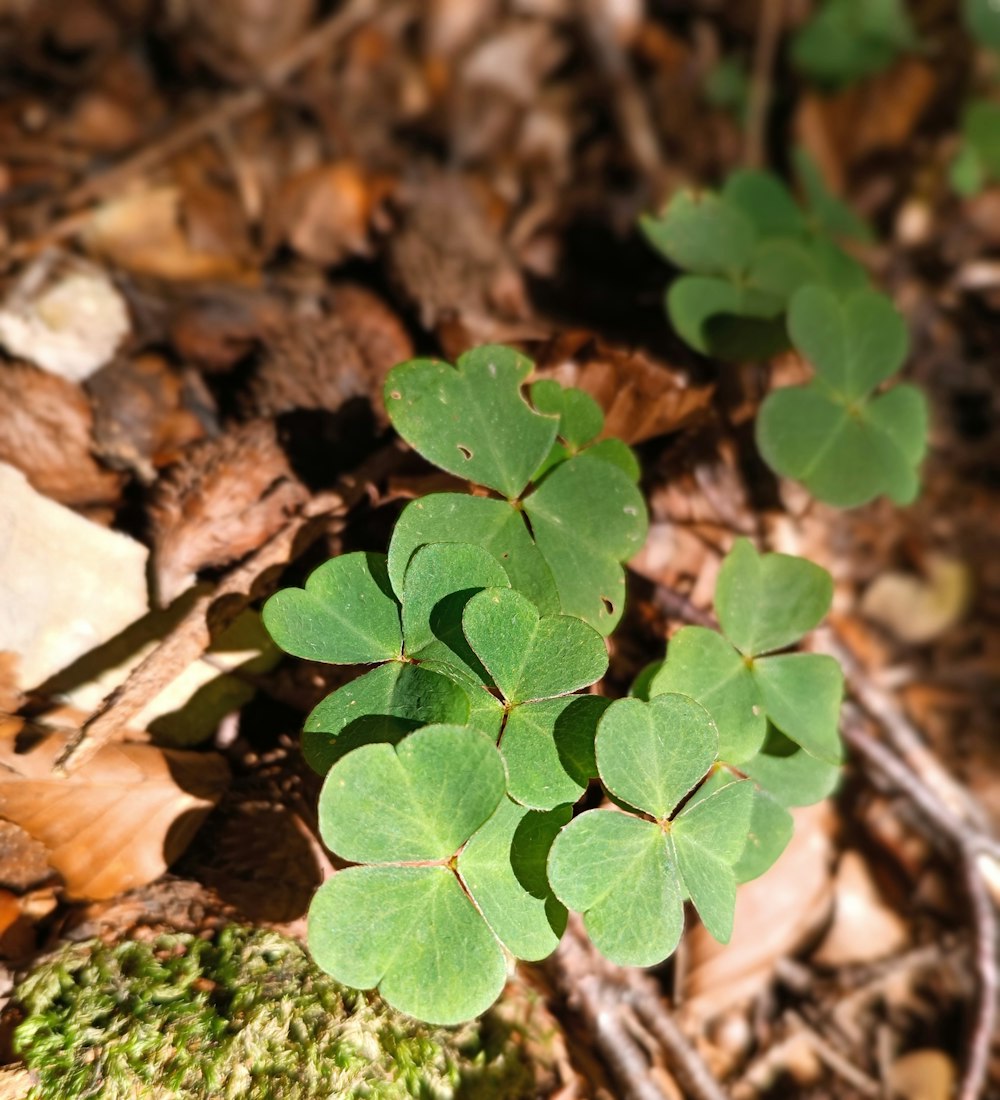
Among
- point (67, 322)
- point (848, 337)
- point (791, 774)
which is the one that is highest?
point (67, 322)

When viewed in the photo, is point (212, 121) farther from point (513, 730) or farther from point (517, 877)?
point (517, 877)

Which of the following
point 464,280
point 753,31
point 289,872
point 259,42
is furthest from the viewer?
point 753,31

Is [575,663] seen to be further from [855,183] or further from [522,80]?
[855,183]

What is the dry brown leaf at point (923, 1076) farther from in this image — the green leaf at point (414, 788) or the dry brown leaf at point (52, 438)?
the dry brown leaf at point (52, 438)

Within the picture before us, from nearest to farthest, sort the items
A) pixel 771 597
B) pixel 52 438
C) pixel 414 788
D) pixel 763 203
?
pixel 414 788 < pixel 771 597 < pixel 52 438 < pixel 763 203

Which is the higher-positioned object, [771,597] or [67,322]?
[67,322]

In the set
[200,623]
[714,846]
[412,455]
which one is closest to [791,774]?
[714,846]

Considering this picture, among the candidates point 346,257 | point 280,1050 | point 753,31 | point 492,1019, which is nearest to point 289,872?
point 280,1050
